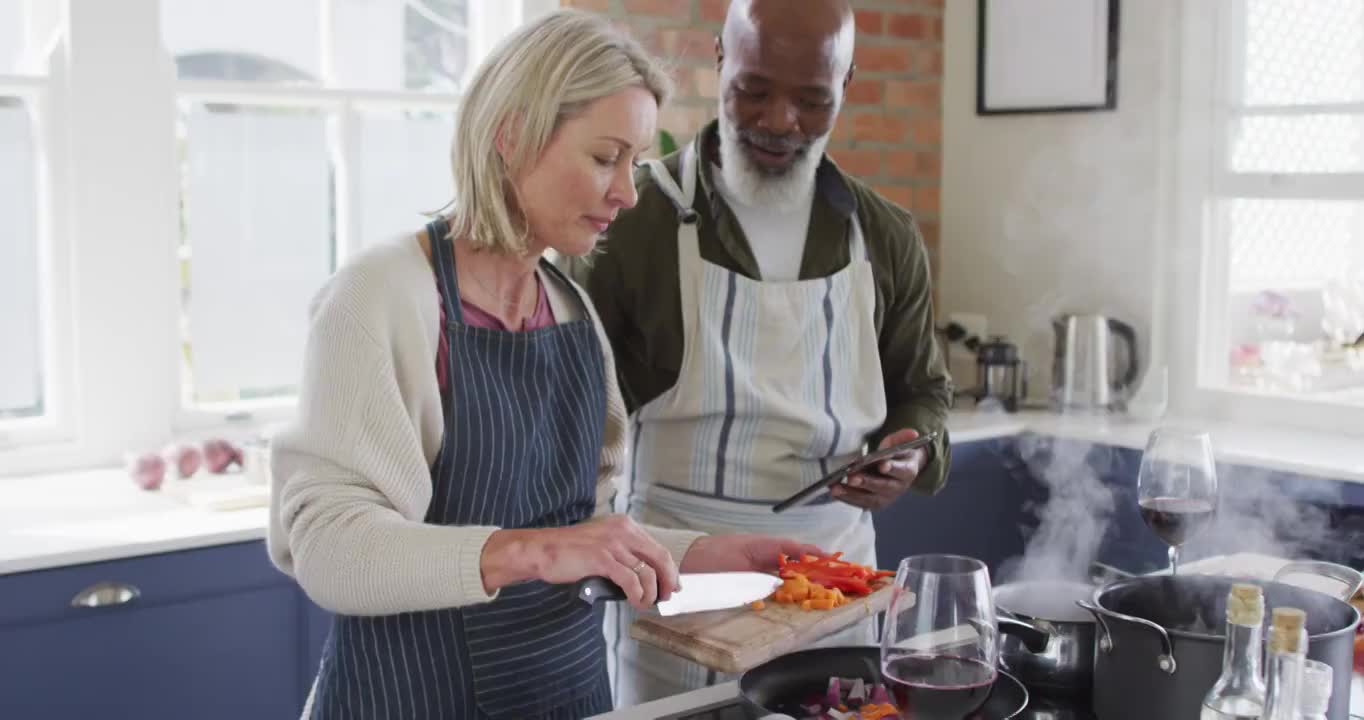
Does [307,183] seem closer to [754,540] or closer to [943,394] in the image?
[943,394]

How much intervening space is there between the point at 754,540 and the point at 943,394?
73 cm

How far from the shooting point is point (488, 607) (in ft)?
5.03

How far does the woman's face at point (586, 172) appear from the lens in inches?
59.7

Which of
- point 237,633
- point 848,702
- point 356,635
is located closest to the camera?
point 848,702

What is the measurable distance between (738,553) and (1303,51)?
101 inches

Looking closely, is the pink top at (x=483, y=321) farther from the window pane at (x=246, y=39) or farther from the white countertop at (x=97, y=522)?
the window pane at (x=246, y=39)

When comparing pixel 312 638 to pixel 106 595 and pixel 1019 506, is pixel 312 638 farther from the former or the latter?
pixel 1019 506

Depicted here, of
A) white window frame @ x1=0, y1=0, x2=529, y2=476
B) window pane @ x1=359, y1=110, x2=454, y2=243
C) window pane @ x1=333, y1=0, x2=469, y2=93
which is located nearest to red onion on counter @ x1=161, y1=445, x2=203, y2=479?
white window frame @ x1=0, y1=0, x2=529, y2=476

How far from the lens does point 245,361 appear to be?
3119 millimetres

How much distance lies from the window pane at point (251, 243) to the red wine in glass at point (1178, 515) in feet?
6.60

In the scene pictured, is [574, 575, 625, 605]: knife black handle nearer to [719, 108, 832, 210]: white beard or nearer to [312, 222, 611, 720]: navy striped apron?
[312, 222, 611, 720]: navy striped apron

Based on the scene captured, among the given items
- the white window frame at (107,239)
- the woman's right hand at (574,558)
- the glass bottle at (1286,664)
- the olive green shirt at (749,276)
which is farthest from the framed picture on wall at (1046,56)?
the glass bottle at (1286,664)

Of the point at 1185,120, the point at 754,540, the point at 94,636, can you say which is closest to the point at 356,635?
the point at 754,540

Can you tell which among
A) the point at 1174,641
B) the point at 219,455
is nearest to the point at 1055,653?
the point at 1174,641
